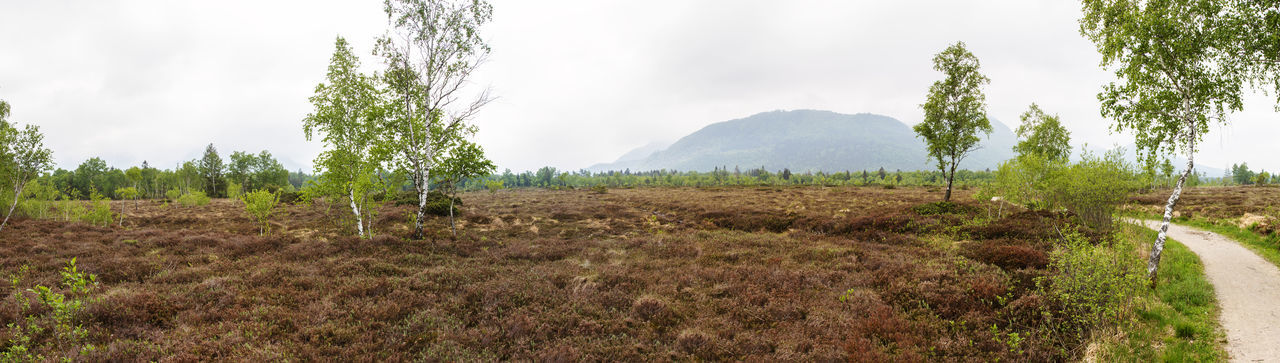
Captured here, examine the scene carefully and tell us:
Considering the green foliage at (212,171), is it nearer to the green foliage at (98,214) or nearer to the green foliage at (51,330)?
the green foliage at (98,214)

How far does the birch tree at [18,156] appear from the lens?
781 inches

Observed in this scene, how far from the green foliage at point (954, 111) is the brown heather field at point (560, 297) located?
407 inches

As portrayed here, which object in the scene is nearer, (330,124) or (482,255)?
(482,255)

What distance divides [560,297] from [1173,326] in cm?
1514

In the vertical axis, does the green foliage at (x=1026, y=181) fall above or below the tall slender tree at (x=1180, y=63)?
below

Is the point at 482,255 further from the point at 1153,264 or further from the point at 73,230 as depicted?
the point at 73,230

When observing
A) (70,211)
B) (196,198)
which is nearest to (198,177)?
(196,198)

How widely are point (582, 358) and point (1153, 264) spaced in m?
17.0

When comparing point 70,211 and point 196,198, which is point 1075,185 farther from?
point 196,198

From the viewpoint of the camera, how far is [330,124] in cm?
2178

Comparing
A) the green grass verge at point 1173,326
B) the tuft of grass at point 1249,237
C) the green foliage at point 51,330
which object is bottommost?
the green grass verge at point 1173,326

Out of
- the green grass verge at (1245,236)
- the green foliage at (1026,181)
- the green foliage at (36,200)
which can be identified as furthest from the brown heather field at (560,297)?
the green foliage at (36,200)

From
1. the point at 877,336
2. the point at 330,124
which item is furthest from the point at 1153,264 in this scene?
the point at 330,124

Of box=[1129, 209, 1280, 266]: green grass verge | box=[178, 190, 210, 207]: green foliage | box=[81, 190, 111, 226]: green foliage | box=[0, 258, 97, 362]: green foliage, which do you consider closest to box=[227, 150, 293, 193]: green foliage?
box=[178, 190, 210, 207]: green foliage
